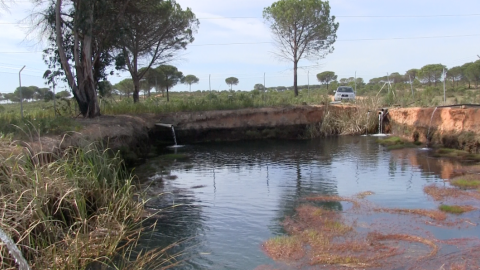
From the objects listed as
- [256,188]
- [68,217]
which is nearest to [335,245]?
[68,217]

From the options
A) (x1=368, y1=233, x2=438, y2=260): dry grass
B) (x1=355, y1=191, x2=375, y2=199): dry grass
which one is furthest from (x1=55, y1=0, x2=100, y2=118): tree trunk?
(x1=368, y1=233, x2=438, y2=260): dry grass

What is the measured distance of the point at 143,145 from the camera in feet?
65.9

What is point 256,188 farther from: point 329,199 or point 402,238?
point 402,238

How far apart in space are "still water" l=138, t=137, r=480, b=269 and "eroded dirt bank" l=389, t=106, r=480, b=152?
1.67 metres

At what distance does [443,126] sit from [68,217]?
16.9 metres

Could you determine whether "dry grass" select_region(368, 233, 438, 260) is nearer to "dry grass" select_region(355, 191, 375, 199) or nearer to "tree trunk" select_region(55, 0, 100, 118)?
"dry grass" select_region(355, 191, 375, 199)

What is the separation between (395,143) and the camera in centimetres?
2064

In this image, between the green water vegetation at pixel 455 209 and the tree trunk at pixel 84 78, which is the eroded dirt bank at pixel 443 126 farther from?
the tree trunk at pixel 84 78

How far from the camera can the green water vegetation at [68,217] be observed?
20.6 ft

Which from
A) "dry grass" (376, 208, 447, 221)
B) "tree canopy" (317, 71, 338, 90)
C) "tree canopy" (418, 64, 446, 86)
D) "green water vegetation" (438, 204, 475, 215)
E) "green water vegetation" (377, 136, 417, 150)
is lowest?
"dry grass" (376, 208, 447, 221)

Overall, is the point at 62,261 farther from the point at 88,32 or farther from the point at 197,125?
the point at 197,125

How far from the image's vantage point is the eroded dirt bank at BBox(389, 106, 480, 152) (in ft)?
57.4

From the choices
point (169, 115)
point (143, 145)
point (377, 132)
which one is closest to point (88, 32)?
point (143, 145)

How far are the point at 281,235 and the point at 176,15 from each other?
24.8m
